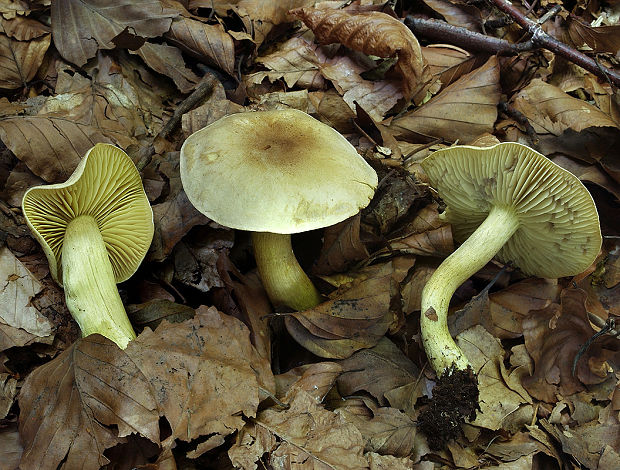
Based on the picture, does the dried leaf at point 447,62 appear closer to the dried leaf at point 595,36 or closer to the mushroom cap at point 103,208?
the dried leaf at point 595,36

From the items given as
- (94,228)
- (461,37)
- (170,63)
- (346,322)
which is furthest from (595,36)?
(94,228)

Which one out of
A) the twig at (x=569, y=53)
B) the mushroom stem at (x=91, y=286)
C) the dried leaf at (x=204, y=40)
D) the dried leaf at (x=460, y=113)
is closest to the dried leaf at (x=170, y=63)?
the dried leaf at (x=204, y=40)

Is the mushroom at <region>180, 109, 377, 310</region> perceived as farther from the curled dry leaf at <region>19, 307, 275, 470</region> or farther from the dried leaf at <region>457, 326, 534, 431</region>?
the dried leaf at <region>457, 326, 534, 431</region>

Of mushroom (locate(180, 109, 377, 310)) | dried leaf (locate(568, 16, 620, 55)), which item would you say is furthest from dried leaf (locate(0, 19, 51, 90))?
dried leaf (locate(568, 16, 620, 55))

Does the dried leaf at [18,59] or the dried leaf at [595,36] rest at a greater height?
the dried leaf at [595,36]

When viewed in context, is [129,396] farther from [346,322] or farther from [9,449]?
[346,322]
